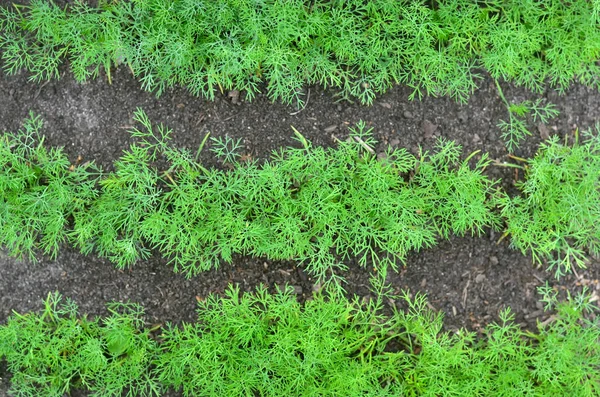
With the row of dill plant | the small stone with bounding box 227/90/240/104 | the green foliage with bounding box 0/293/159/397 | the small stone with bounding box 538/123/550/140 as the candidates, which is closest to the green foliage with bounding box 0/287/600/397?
the green foliage with bounding box 0/293/159/397

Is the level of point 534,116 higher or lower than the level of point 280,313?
higher

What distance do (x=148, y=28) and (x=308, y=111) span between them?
87 centimetres

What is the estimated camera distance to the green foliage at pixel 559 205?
2.70 metres

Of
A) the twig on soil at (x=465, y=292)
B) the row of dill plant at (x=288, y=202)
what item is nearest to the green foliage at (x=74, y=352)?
the row of dill plant at (x=288, y=202)

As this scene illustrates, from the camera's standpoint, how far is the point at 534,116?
2771 mm

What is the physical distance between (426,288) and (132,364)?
148 cm

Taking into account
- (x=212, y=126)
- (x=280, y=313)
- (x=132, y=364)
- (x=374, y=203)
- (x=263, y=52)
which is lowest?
(x=132, y=364)

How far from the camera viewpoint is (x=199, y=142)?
108 inches

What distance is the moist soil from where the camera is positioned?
2.73 m

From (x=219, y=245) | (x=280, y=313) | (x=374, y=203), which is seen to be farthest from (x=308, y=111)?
(x=280, y=313)

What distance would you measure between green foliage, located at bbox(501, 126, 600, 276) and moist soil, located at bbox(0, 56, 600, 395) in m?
0.11

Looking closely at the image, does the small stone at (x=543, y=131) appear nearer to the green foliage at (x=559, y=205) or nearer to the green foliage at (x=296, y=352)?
the green foliage at (x=559, y=205)

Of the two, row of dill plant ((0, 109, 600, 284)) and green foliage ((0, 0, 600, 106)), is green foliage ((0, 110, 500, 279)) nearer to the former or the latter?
row of dill plant ((0, 109, 600, 284))

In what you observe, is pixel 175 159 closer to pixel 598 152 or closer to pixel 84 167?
pixel 84 167
